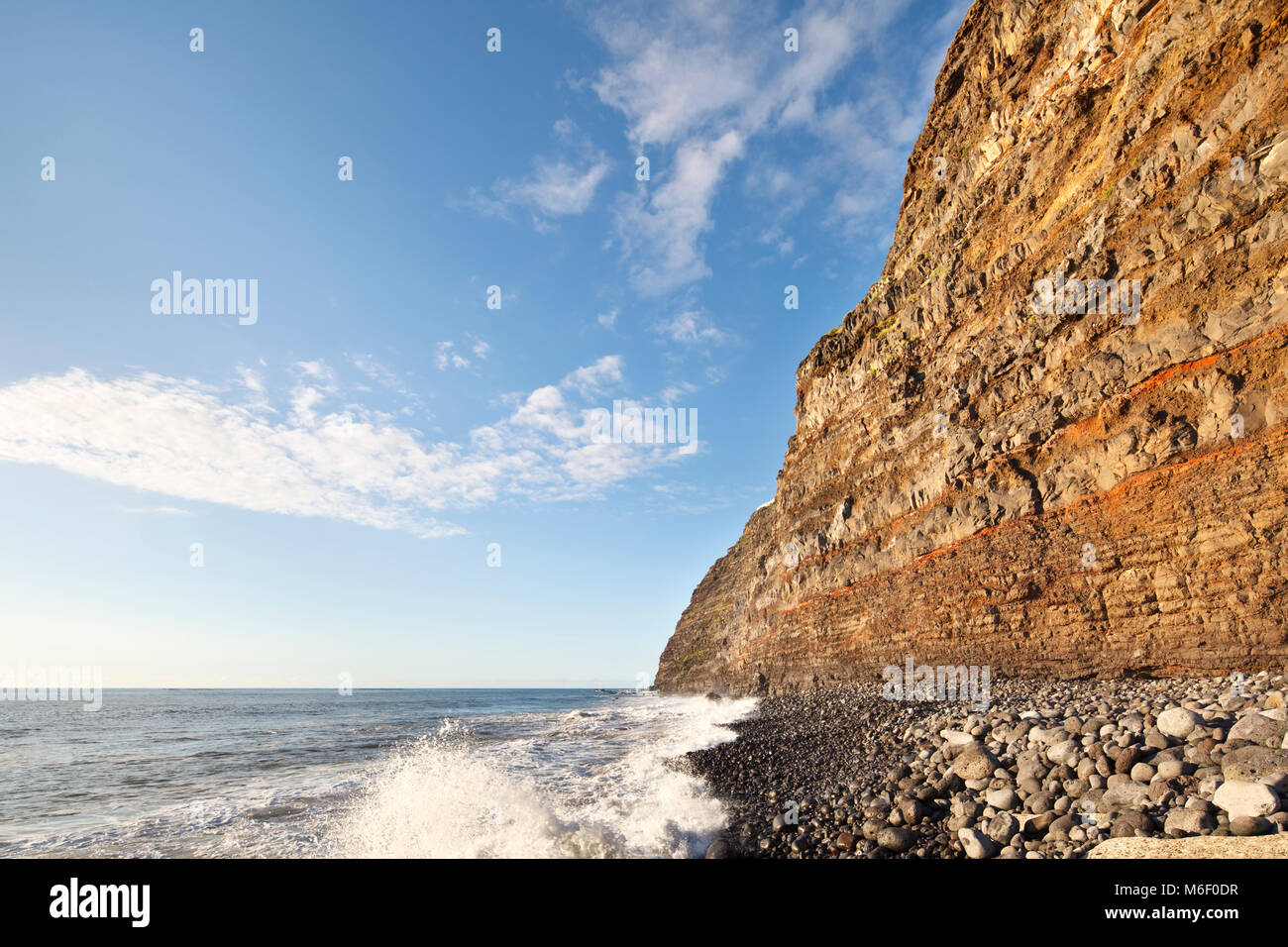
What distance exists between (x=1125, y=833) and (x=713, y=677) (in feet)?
159

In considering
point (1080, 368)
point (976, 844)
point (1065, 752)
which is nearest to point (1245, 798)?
point (1065, 752)

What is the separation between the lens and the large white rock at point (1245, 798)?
6.02 metres

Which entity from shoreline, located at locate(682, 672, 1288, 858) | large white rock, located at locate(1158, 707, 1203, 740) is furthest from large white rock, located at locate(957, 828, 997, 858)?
large white rock, located at locate(1158, 707, 1203, 740)

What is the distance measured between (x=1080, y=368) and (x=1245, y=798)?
13.5 meters

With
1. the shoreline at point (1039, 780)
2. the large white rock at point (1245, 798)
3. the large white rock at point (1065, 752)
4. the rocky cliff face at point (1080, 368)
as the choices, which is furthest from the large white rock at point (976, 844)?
the rocky cliff face at point (1080, 368)

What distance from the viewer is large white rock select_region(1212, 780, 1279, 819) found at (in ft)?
19.7

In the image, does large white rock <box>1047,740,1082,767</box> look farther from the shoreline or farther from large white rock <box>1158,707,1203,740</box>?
large white rock <box>1158,707,1203,740</box>

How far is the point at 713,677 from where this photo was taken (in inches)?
2062

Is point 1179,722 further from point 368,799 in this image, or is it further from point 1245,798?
point 368,799

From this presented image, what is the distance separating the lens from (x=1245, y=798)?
20.3 ft

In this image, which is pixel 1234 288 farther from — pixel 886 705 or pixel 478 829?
pixel 478 829

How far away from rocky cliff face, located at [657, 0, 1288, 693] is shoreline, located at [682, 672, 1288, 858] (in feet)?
8.68

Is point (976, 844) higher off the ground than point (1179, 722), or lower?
lower
